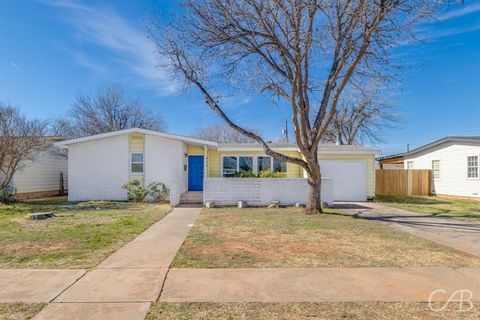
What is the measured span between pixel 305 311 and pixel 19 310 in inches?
121

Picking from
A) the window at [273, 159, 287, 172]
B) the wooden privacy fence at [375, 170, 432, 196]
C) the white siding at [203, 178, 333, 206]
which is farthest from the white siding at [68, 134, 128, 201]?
the wooden privacy fence at [375, 170, 432, 196]

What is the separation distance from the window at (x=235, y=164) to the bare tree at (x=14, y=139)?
9.34 metres

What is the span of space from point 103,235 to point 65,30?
888cm

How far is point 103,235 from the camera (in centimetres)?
690

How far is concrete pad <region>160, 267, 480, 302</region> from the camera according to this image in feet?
11.5

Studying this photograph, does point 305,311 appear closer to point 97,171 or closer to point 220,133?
point 97,171

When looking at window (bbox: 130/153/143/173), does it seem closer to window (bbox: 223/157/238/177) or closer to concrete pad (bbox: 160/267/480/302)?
window (bbox: 223/157/238/177)

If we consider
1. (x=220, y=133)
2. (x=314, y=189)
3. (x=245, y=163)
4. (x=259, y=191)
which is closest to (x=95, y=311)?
(x=314, y=189)

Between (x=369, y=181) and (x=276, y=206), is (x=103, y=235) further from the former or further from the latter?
(x=369, y=181)

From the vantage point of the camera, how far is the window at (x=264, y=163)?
1669cm

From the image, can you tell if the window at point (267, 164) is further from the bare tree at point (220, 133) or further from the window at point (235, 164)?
the bare tree at point (220, 133)

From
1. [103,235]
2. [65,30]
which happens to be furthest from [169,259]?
[65,30]

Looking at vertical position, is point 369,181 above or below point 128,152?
below

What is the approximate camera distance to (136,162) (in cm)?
1498
